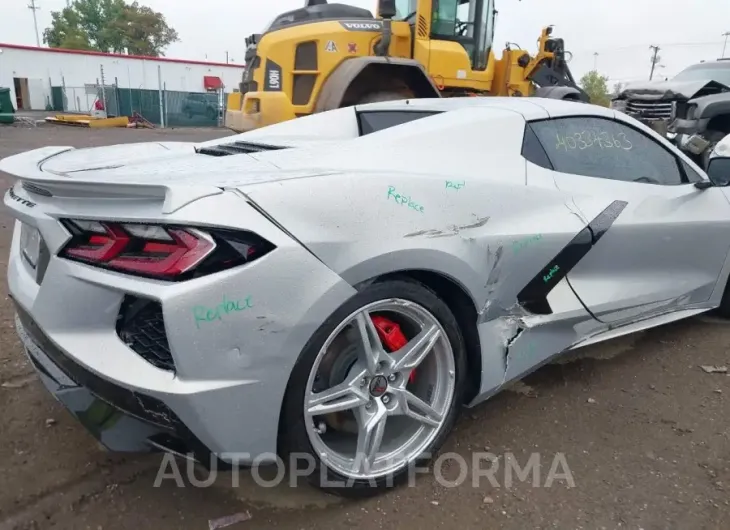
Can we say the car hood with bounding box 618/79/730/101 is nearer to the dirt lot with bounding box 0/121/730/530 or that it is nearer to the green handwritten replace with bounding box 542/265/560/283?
Result: the dirt lot with bounding box 0/121/730/530

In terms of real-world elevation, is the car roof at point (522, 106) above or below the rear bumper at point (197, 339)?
above

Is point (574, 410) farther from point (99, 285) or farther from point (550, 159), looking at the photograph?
point (99, 285)

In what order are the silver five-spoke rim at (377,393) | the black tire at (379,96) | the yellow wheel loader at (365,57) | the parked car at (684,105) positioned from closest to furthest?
the silver five-spoke rim at (377,393), the yellow wheel loader at (365,57), the black tire at (379,96), the parked car at (684,105)

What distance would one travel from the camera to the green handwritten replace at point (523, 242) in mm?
2453

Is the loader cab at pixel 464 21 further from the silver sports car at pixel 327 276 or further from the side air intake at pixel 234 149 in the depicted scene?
Result: the side air intake at pixel 234 149

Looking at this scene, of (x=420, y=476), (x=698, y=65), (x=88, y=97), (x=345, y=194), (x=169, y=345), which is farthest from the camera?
(x=88, y=97)

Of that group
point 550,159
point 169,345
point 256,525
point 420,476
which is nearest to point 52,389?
point 169,345

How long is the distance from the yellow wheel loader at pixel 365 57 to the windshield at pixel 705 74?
3.59 meters

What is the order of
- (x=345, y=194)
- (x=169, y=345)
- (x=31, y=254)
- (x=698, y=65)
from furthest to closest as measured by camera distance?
(x=698, y=65)
(x=31, y=254)
(x=345, y=194)
(x=169, y=345)

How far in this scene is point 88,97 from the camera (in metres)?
33.3

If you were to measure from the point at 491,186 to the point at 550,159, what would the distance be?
51 centimetres

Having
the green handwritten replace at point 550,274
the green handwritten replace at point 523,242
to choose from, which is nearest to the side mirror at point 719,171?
the green handwritten replace at point 550,274

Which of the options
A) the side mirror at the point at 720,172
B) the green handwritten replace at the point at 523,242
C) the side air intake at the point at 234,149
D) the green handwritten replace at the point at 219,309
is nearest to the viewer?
the green handwritten replace at the point at 219,309

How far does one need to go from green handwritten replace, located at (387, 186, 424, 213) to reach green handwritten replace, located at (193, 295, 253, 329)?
0.67 m
